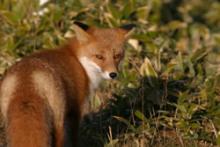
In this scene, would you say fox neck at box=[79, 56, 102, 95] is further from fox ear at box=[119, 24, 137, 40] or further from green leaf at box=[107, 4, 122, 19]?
green leaf at box=[107, 4, 122, 19]

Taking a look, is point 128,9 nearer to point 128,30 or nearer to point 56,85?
point 128,30

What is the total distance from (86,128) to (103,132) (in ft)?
0.88

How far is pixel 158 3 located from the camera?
8.05m

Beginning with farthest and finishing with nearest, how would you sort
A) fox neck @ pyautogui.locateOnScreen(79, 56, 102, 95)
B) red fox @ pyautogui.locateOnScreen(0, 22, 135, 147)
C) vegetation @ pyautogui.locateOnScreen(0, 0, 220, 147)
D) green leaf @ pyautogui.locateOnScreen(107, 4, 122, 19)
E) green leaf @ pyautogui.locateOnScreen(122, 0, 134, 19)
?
1. green leaf @ pyautogui.locateOnScreen(122, 0, 134, 19)
2. green leaf @ pyautogui.locateOnScreen(107, 4, 122, 19)
3. vegetation @ pyautogui.locateOnScreen(0, 0, 220, 147)
4. fox neck @ pyautogui.locateOnScreen(79, 56, 102, 95)
5. red fox @ pyautogui.locateOnScreen(0, 22, 135, 147)

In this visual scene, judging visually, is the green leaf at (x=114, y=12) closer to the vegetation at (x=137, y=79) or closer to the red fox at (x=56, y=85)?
the vegetation at (x=137, y=79)

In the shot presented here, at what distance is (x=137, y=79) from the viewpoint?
18.4ft

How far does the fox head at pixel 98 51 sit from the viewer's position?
14.3 ft

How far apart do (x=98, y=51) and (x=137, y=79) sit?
1353mm

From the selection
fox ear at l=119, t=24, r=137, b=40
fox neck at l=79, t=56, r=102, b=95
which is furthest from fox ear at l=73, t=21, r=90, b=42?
fox ear at l=119, t=24, r=137, b=40

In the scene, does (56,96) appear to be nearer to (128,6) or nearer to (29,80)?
(29,80)

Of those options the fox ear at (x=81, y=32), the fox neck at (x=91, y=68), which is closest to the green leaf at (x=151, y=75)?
the fox neck at (x=91, y=68)

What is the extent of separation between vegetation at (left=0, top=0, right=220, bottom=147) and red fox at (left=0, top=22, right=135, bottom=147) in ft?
1.99

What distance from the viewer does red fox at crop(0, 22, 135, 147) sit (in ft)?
10.4

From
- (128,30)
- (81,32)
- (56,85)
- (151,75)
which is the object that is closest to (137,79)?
(151,75)
